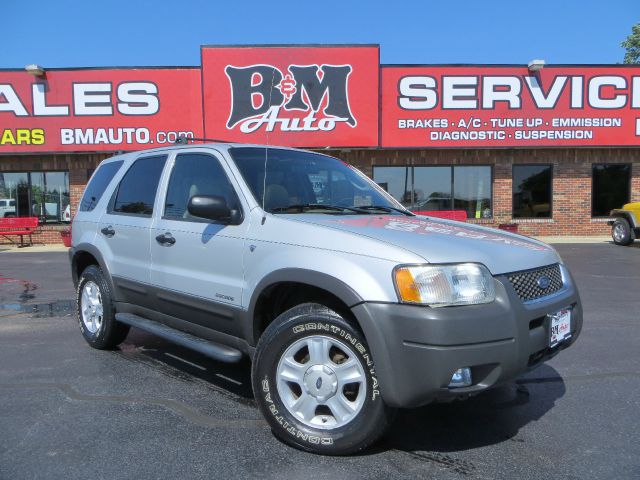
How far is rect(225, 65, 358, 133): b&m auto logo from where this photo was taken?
1603cm

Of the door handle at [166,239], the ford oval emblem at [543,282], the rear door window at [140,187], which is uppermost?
the rear door window at [140,187]

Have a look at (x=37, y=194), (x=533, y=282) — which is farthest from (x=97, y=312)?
(x=37, y=194)

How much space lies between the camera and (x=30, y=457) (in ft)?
9.28

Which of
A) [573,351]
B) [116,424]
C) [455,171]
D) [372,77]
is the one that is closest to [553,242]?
[455,171]

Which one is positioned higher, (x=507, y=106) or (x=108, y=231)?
(x=507, y=106)

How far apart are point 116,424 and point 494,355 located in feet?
7.79

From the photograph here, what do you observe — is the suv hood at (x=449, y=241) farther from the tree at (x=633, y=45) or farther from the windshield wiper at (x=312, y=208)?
the tree at (x=633, y=45)

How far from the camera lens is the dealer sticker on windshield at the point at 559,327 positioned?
286 centimetres

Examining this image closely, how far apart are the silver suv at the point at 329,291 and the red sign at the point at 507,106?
1287 cm

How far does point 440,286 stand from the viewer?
2516mm

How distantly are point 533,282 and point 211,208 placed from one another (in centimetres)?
196

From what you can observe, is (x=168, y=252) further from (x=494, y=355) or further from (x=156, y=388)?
(x=494, y=355)

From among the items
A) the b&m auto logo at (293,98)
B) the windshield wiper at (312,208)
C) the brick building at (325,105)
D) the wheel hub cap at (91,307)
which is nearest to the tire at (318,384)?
the windshield wiper at (312,208)

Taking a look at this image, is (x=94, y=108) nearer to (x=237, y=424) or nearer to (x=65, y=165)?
(x=65, y=165)
